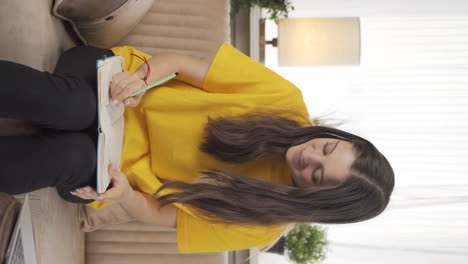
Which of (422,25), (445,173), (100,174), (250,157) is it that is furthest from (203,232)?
(422,25)

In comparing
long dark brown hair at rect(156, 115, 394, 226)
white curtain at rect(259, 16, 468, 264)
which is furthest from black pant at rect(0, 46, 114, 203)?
white curtain at rect(259, 16, 468, 264)

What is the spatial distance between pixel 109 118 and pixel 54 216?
0.41 m

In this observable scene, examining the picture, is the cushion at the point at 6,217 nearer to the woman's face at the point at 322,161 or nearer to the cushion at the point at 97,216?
the cushion at the point at 97,216

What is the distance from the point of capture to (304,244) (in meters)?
1.77

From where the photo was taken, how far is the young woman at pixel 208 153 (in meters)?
0.89

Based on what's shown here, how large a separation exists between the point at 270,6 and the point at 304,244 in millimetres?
1169

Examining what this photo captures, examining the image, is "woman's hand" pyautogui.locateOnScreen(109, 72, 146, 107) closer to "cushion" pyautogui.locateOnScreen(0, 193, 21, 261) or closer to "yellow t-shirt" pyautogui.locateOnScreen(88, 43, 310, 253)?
"yellow t-shirt" pyautogui.locateOnScreen(88, 43, 310, 253)

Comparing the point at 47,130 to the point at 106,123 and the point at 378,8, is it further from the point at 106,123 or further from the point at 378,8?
the point at 378,8

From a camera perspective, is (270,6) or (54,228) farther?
(270,6)

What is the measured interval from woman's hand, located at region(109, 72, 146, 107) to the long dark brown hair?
0.23 metres

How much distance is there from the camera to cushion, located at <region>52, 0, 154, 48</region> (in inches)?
44.4

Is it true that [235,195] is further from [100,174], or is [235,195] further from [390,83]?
[390,83]

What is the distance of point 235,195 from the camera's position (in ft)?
3.46

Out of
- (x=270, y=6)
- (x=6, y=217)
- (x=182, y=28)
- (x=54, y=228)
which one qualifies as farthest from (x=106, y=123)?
(x=270, y=6)
